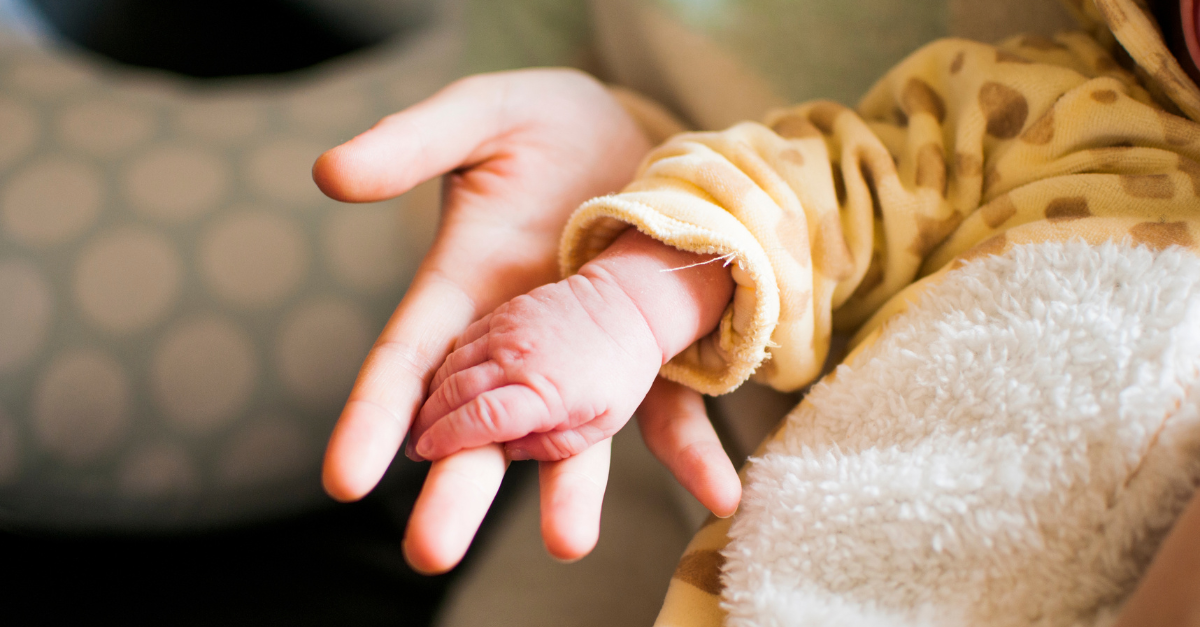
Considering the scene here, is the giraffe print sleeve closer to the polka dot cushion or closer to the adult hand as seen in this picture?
the adult hand

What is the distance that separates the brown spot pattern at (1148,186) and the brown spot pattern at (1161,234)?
0.08 feet

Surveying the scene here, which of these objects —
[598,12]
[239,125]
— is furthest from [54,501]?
[598,12]

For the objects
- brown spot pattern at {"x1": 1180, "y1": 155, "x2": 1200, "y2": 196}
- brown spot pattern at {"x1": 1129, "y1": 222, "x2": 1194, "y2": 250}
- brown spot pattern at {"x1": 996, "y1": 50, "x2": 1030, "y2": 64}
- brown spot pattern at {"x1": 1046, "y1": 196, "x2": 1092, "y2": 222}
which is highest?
brown spot pattern at {"x1": 996, "y1": 50, "x2": 1030, "y2": 64}

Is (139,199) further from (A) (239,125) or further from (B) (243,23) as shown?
(B) (243,23)

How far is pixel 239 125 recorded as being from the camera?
31.3 inches

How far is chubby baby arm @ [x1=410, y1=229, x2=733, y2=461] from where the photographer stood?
35 centimetres

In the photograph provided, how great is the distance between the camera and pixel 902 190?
0.47 m

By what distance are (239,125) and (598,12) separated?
17.8 inches

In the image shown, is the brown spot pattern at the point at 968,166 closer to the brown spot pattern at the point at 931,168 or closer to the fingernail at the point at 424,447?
the brown spot pattern at the point at 931,168

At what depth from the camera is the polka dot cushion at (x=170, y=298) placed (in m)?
0.70

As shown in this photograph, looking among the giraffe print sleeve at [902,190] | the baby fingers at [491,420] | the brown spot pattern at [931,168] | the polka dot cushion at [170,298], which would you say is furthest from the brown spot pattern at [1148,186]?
the polka dot cushion at [170,298]

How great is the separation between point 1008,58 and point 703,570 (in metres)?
0.42

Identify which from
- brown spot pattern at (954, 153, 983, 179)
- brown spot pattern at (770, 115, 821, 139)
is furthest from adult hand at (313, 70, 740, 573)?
brown spot pattern at (954, 153, 983, 179)

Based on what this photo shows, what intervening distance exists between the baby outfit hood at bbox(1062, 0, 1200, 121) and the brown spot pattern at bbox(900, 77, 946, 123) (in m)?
0.11
